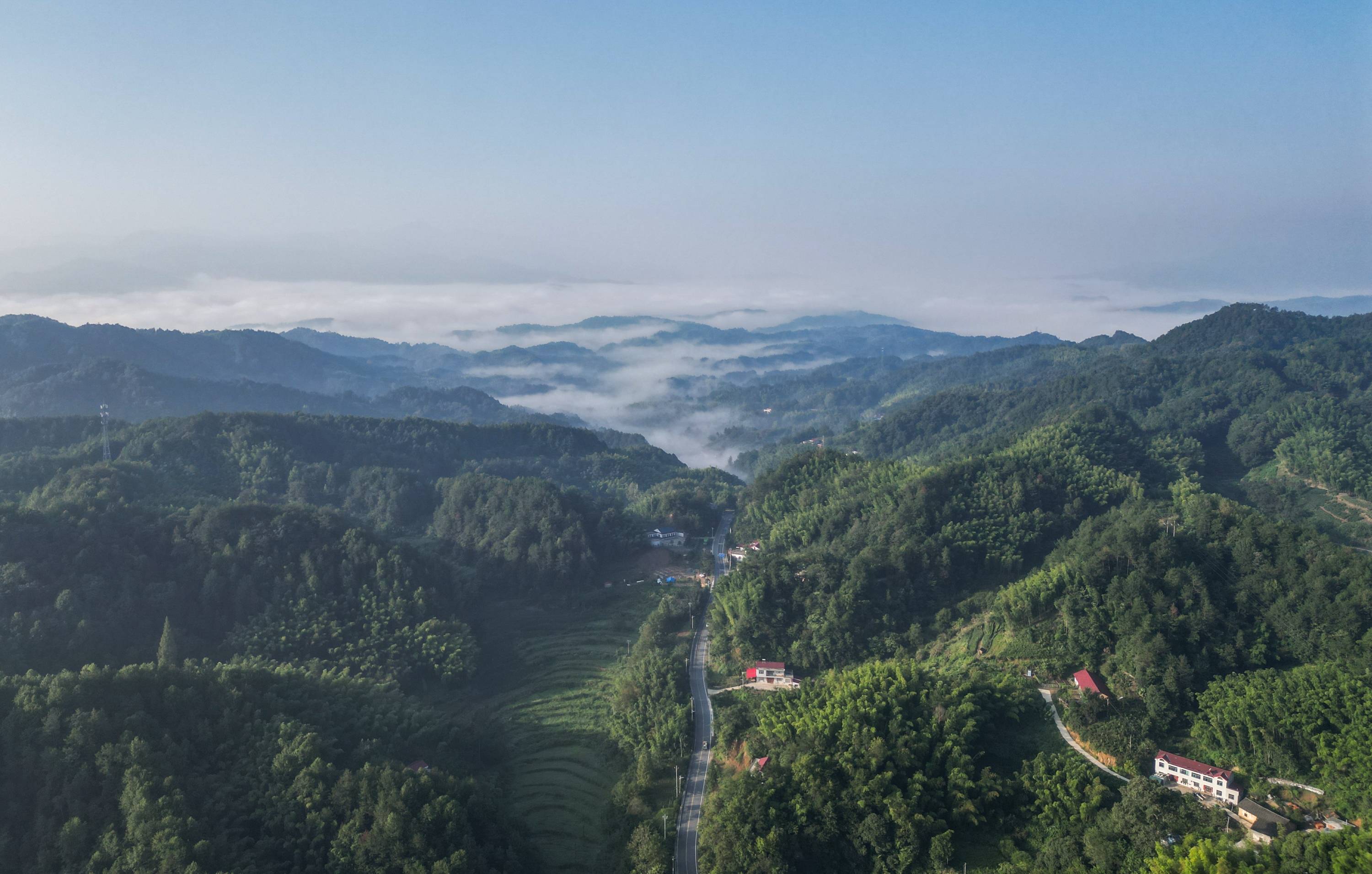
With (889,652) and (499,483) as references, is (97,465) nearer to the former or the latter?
(499,483)

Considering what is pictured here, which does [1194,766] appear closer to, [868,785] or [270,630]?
[868,785]

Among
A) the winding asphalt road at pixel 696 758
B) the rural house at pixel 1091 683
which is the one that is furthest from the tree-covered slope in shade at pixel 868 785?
the rural house at pixel 1091 683

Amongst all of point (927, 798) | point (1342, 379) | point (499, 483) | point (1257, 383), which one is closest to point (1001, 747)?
point (927, 798)

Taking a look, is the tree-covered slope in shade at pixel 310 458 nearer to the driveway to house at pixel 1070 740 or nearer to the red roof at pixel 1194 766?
the driveway to house at pixel 1070 740

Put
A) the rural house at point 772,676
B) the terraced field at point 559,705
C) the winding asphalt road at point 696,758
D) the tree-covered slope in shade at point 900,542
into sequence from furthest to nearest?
the tree-covered slope in shade at point 900,542 → the rural house at point 772,676 → the terraced field at point 559,705 → the winding asphalt road at point 696,758

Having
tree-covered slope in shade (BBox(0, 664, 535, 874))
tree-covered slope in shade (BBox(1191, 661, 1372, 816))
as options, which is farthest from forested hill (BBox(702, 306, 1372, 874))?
tree-covered slope in shade (BBox(0, 664, 535, 874))

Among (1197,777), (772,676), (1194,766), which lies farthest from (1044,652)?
(772,676)
